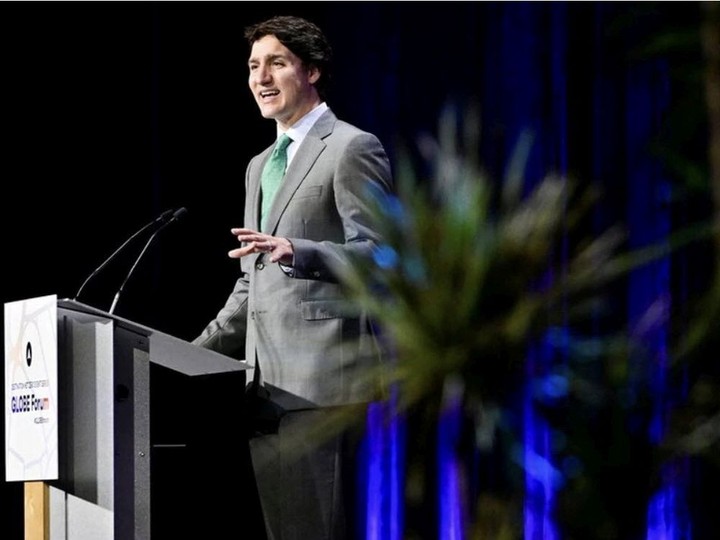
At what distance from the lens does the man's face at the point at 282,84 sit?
304cm

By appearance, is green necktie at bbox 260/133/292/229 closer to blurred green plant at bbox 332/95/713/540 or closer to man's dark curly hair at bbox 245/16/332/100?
man's dark curly hair at bbox 245/16/332/100

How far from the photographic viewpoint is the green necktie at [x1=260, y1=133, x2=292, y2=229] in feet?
9.93

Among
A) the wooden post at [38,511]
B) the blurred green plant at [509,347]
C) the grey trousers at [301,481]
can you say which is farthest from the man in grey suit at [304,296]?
the blurred green plant at [509,347]

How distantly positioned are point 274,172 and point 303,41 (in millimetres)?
326

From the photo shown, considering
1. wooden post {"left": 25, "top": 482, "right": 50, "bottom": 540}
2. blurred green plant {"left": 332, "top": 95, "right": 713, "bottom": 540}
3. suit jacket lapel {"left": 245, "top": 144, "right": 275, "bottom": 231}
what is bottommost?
wooden post {"left": 25, "top": 482, "right": 50, "bottom": 540}

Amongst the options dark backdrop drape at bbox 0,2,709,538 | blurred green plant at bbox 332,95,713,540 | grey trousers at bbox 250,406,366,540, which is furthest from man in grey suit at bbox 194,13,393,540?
blurred green plant at bbox 332,95,713,540

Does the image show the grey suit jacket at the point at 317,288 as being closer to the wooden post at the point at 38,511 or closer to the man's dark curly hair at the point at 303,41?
the man's dark curly hair at the point at 303,41

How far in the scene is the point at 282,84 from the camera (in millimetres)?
3035

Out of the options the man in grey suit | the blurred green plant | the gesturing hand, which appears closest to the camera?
the blurred green plant

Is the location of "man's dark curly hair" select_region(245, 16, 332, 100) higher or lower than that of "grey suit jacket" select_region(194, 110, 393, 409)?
higher

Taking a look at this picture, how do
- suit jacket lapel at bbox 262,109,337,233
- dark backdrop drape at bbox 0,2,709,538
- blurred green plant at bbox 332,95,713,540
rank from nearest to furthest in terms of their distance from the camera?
blurred green plant at bbox 332,95,713,540 < suit jacket lapel at bbox 262,109,337,233 < dark backdrop drape at bbox 0,2,709,538

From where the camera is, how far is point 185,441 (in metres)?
4.28

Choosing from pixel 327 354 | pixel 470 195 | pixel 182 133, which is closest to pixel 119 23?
pixel 182 133

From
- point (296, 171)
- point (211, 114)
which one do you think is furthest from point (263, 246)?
point (211, 114)
